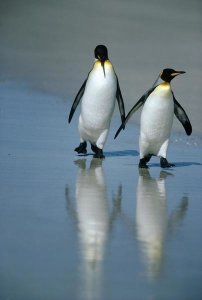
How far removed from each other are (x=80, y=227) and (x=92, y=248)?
53 cm

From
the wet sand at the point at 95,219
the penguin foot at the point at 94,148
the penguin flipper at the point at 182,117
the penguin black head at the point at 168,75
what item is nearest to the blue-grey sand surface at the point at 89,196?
the wet sand at the point at 95,219

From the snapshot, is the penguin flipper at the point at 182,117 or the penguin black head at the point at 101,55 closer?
the penguin flipper at the point at 182,117

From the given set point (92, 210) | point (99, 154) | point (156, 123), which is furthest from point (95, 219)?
point (99, 154)

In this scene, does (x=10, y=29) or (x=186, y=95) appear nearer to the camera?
(x=186, y=95)

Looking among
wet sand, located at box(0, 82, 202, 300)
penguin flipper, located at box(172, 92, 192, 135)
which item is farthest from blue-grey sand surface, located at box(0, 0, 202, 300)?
penguin flipper, located at box(172, 92, 192, 135)

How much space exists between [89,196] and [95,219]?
2.79 ft

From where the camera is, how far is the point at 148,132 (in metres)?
8.60

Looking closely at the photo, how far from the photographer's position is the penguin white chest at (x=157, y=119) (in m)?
8.59

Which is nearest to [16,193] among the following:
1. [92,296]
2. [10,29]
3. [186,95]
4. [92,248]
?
[92,248]

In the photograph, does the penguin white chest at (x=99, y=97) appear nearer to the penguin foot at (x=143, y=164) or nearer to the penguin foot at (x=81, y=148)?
the penguin foot at (x=81, y=148)

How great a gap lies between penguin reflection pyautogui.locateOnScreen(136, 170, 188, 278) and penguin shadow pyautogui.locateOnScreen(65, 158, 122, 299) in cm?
15

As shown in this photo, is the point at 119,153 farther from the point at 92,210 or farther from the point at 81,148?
the point at 92,210

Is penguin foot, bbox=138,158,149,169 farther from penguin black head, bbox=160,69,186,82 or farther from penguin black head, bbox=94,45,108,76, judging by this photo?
penguin black head, bbox=94,45,108,76

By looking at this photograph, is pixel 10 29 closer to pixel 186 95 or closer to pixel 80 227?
pixel 186 95
